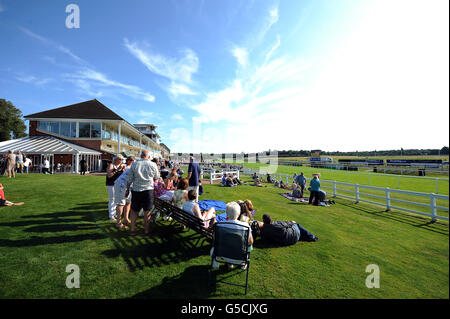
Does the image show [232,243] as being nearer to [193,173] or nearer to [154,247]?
[154,247]

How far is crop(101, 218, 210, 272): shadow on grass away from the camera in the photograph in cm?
341

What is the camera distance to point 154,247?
3.92m

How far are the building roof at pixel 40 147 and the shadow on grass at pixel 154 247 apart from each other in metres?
20.6

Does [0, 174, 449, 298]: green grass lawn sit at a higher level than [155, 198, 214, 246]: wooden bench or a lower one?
lower

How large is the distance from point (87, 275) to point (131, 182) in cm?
197

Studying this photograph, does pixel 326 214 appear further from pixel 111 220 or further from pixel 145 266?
pixel 111 220

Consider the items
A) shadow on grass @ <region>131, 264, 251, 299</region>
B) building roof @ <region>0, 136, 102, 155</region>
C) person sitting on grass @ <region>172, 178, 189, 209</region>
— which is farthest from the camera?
building roof @ <region>0, 136, 102, 155</region>

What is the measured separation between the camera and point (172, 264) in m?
3.33

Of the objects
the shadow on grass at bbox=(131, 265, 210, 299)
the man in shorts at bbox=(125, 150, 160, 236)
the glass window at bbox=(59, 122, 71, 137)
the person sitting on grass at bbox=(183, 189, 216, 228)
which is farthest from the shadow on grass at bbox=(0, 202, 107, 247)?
the glass window at bbox=(59, 122, 71, 137)

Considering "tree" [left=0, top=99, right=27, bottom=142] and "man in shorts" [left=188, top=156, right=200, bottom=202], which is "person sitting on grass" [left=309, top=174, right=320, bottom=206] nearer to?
"man in shorts" [left=188, top=156, right=200, bottom=202]

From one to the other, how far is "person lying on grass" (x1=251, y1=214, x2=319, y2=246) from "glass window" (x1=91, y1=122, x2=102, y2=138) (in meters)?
27.2

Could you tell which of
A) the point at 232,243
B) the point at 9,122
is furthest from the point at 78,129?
the point at 9,122

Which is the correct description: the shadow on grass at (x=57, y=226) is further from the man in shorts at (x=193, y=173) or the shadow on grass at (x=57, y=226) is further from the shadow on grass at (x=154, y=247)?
the man in shorts at (x=193, y=173)

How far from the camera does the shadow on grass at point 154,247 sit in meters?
3.41
